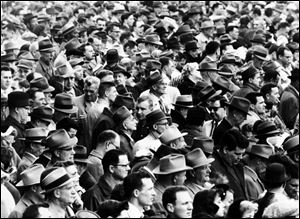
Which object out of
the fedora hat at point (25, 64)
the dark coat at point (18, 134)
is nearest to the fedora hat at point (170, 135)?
the dark coat at point (18, 134)

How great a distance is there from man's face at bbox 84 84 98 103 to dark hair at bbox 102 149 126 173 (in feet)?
10.3

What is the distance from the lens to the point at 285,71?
18.3 m

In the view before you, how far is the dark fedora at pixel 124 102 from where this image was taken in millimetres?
13562

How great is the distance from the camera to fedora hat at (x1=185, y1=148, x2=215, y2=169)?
10.9 meters

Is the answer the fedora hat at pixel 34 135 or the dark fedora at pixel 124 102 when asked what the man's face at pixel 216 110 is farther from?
the fedora hat at pixel 34 135

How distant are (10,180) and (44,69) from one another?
6254 mm

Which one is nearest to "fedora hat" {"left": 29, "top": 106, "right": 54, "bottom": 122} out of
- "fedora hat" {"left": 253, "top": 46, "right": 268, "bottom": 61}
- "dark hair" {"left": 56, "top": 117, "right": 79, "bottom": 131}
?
"dark hair" {"left": 56, "top": 117, "right": 79, "bottom": 131}

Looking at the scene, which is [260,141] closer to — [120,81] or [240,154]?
[240,154]

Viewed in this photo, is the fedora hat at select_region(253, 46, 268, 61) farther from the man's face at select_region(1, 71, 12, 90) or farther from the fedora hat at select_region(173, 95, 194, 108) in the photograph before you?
the man's face at select_region(1, 71, 12, 90)

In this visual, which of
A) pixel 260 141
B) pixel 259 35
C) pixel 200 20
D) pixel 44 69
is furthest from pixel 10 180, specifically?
pixel 200 20

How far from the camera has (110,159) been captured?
1063 centimetres

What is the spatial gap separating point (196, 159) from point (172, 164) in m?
0.44

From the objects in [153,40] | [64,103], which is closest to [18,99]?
[64,103]

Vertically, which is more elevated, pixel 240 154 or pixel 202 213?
pixel 202 213
